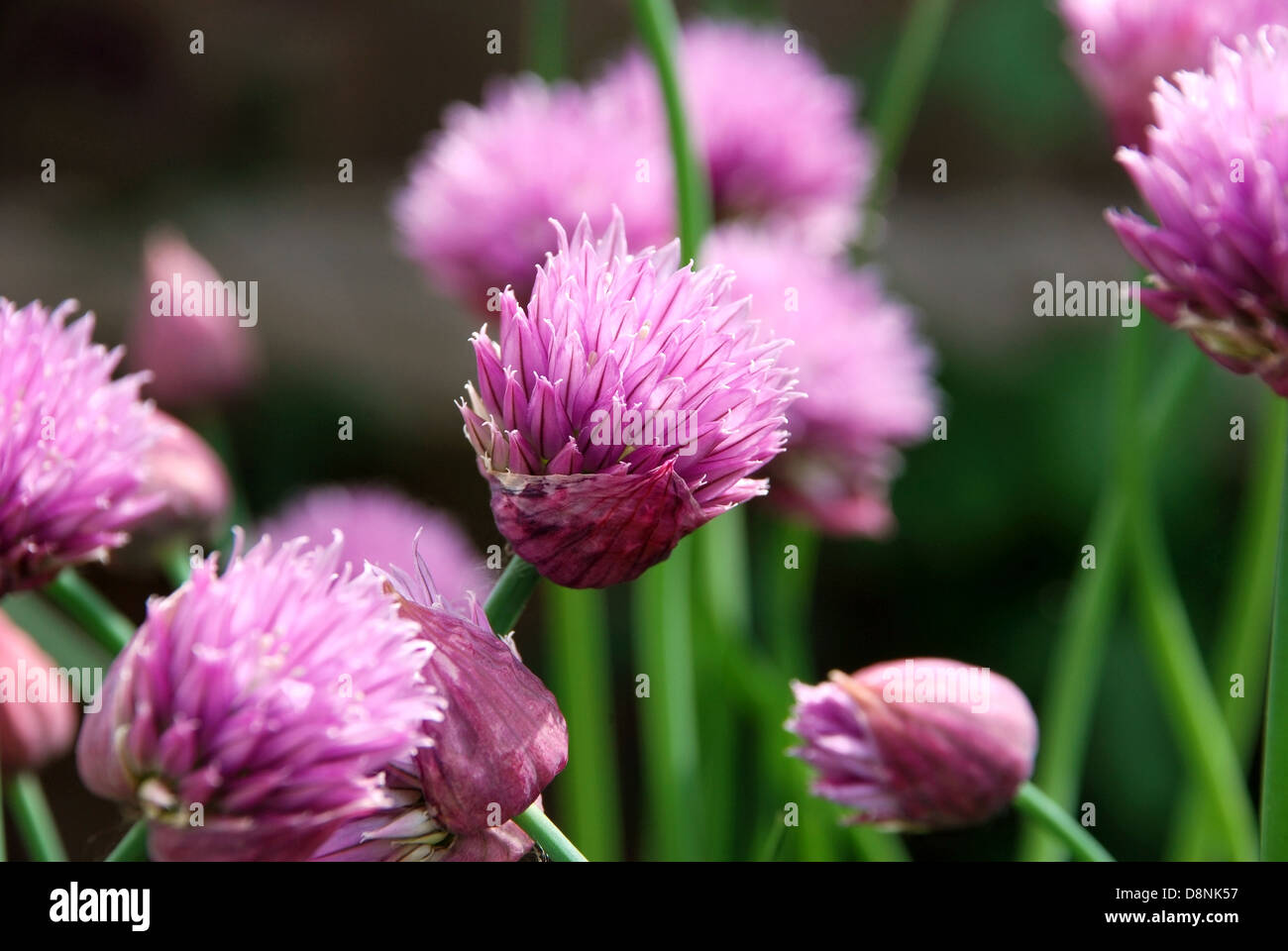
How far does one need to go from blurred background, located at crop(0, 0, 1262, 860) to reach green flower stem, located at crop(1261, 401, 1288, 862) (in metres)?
0.85

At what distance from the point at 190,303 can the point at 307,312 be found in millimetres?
729

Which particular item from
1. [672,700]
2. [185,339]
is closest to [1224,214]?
[672,700]

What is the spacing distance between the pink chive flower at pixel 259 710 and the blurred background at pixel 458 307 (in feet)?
2.92

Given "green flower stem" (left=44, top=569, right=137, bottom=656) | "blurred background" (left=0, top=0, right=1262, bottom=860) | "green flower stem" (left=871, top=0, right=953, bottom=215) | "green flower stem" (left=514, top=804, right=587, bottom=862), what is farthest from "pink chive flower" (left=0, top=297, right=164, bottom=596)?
"blurred background" (left=0, top=0, right=1262, bottom=860)

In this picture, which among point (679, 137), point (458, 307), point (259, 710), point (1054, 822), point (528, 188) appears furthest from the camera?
point (458, 307)

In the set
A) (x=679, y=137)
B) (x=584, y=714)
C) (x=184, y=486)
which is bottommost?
(x=584, y=714)

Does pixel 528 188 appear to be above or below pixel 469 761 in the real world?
above

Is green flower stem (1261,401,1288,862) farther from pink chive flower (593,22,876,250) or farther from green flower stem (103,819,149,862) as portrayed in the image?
pink chive flower (593,22,876,250)

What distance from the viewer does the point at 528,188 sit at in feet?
1.98

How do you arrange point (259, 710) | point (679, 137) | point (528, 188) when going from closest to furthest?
point (259, 710)
point (679, 137)
point (528, 188)

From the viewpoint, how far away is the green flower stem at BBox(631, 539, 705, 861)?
1.73 ft

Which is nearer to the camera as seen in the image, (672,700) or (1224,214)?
(1224,214)

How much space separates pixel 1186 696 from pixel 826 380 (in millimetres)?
214

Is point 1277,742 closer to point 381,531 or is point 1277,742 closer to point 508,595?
point 508,595
